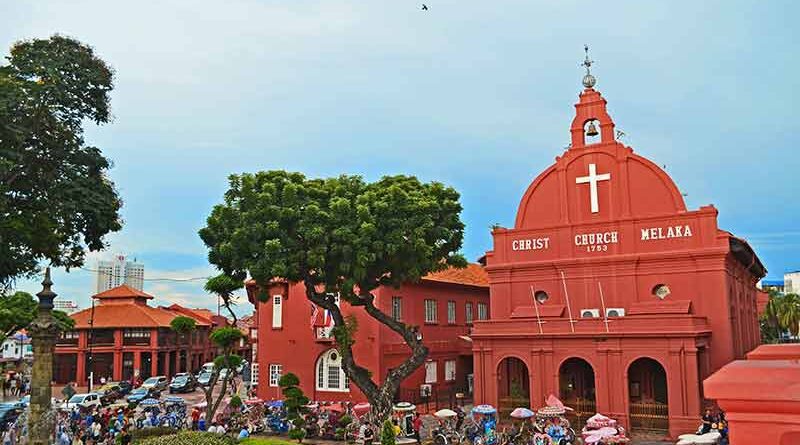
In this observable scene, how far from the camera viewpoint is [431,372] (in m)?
37.6

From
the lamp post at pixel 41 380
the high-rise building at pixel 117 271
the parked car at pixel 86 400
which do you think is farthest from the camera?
the high-rise building at pixel 117 271

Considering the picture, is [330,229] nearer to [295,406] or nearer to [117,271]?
[295,406]

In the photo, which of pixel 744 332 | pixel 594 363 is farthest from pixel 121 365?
pixel 744 332

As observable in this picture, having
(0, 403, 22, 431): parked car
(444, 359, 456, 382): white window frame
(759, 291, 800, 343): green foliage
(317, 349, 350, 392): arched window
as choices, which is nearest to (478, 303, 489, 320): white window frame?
(444, 359, 456, 382): white window frame

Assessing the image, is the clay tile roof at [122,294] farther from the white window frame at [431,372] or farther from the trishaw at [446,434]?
the trishaw at [446,434]

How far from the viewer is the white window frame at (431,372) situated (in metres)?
37.2

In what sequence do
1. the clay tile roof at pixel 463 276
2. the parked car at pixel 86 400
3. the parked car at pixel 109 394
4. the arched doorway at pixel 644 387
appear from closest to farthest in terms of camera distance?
the arched doorway at pixel 644 387 → the parked car at pixel 86 400 → the clay tile roof at pixel 463 276 → the parked car at pixel 109 394

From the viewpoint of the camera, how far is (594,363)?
26703 millimetres

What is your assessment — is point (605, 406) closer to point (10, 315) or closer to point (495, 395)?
point (495, 395)

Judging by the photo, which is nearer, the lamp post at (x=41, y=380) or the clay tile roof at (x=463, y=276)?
the lamp post at (x=41, y=380)

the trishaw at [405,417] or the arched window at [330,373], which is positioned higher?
the arched window at [330,373]

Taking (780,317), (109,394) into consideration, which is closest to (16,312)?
(109,394)

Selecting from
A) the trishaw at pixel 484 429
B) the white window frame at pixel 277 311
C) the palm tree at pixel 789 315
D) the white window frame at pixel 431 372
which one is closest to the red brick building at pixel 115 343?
the white window frame at pixel 277 311

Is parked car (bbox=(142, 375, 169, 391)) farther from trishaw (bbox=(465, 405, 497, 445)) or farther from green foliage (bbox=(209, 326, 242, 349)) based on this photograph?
trishaw (bbox=(465, 405, 497, 445))
